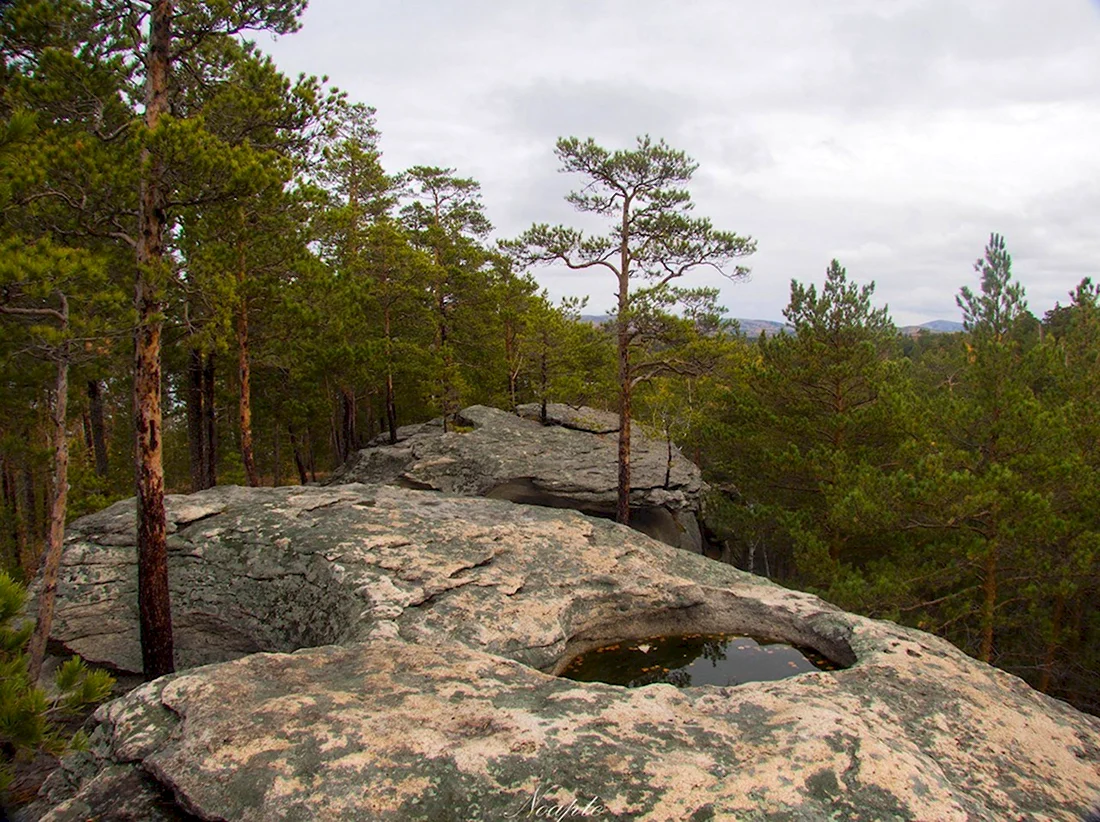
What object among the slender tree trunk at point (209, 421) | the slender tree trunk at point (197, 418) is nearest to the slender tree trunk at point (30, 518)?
the slender tree trunk at point (197, 418)

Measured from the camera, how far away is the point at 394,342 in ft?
67.3

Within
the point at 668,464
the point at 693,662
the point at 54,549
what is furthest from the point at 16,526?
→ the point at 693,662

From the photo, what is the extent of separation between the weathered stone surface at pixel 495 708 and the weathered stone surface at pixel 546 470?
7.69 meters

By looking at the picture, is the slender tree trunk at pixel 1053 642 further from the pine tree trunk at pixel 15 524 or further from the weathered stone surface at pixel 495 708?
the pine tree trunk at pixel 15 524

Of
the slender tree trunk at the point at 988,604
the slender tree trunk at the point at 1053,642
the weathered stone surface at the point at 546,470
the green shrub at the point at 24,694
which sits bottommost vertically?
the slender tree trunk at the point at 1053,642

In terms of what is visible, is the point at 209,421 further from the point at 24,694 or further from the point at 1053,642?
the point at 1053,642

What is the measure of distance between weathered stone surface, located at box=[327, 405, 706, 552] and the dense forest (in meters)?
1.39

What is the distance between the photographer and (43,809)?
4.21 metres

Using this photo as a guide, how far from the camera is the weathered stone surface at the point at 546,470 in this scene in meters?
17.8

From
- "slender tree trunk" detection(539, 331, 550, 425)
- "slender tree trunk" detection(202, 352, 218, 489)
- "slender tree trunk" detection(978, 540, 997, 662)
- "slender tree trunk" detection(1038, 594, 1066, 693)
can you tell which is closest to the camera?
"slender tree trunk" detection(978, 540, 997, 662)

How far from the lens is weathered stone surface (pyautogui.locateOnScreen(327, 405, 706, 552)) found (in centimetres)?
1775

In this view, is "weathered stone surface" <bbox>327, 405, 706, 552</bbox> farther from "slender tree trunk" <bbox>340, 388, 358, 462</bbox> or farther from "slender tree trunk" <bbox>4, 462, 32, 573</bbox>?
"slender tree trunk" <bbox>4, 462, 32, 573</bbox>

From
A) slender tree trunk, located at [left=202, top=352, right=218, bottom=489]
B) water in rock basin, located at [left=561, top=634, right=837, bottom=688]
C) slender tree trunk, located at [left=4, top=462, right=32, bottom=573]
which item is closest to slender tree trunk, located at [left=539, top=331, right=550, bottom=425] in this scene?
slender tree trunk, located at [left=202, top=352, right=218, bottom=489]

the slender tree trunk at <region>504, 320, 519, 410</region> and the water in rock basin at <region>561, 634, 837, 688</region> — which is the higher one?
the slender tree trunk at <region>504, 320, 519, 410</region>
